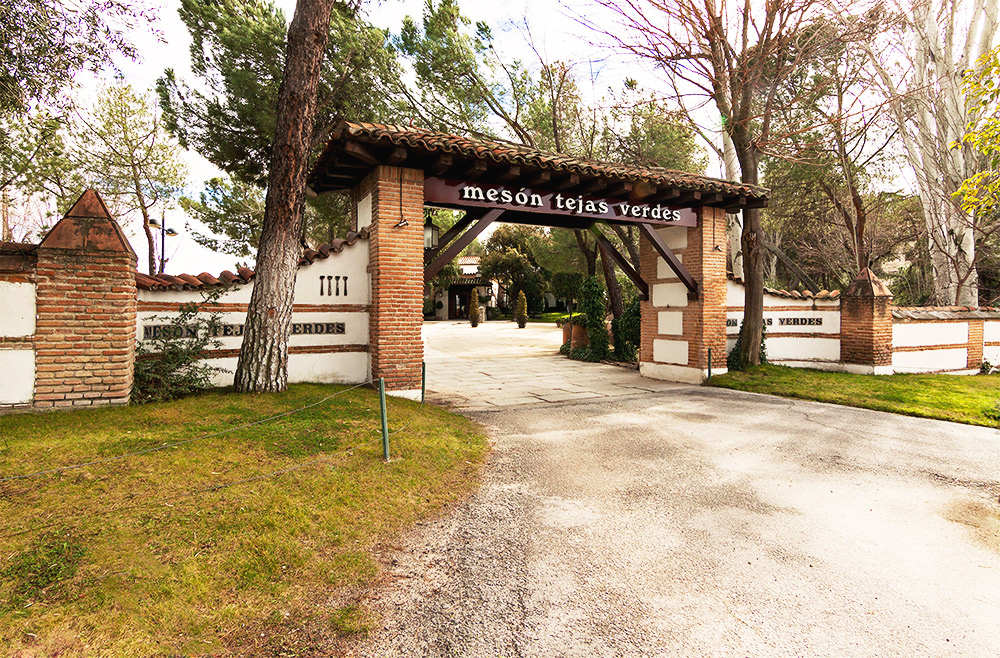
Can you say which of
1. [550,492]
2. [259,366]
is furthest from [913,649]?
[259,366]

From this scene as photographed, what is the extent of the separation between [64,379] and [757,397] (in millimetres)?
9426

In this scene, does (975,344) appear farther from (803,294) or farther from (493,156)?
(493,156)

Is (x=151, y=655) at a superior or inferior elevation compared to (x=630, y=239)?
inferior

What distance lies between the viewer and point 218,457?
3.84 meters

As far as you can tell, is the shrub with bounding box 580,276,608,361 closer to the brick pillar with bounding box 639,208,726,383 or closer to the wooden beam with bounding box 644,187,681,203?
the brick pillar with bounding box 639,208,726,383

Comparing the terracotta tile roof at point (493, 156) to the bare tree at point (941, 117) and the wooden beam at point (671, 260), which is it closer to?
the wooden beam at point (671, 260)

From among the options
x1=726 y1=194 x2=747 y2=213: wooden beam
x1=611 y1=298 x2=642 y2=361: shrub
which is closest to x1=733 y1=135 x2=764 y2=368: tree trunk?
x1=726 y1=194 x2=747 y2=213: wooden beam

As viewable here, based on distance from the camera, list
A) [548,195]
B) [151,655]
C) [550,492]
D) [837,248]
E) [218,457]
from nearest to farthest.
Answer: [151,655] < [218,457] < [550,492] < [548,195] < [837,248]

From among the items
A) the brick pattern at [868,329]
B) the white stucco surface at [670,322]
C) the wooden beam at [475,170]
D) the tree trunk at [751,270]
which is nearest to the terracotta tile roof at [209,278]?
the wooden beam at [475,170]

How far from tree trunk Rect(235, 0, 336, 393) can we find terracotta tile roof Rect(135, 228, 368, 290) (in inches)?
31.1

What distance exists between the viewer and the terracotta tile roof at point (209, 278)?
5867 mm

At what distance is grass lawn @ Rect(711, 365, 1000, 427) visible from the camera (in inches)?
282

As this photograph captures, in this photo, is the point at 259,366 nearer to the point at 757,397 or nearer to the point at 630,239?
the point at 757,397

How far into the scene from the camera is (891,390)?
27.9ft
